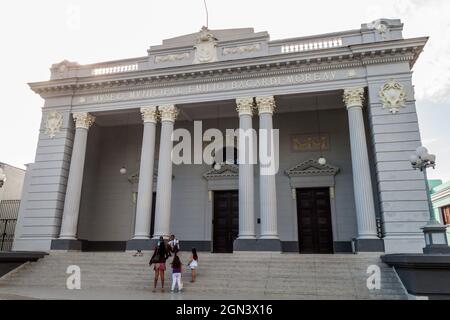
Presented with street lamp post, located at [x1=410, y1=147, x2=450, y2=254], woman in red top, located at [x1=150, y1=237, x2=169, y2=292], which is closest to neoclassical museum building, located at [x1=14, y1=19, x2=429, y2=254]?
street lamp post, located at [x1=410, y1=147, x2=450, y2=254]

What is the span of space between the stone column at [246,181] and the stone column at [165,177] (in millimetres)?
3683

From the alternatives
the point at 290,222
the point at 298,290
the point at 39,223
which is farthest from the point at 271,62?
the point at 39,223

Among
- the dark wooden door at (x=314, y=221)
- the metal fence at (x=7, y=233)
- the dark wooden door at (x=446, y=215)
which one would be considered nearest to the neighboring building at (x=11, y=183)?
the metal fence at (x=7, y=233)

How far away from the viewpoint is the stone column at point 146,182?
1720cm

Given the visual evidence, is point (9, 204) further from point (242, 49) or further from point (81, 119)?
point (242, 49)

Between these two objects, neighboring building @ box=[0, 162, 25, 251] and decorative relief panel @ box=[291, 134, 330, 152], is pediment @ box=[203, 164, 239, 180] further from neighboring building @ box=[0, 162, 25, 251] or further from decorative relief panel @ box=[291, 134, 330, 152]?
neighboring building @ box=[0, 162, 25, 251]

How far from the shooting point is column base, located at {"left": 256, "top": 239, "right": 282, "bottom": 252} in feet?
50.0

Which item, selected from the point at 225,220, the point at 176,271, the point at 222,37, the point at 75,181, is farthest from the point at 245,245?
the point at 222,37

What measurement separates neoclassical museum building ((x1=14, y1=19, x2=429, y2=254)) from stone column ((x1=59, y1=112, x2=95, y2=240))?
66 mm

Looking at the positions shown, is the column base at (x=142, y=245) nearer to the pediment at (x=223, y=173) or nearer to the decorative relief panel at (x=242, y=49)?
the pediment at (x=223, y=173)

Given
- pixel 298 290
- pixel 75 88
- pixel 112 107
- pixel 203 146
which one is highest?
pixel 75 88
